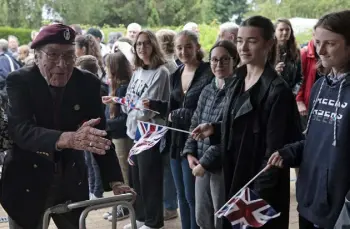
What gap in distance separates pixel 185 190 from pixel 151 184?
0.57 meters

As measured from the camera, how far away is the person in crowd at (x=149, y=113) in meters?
4.69

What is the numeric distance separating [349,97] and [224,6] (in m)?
30.6

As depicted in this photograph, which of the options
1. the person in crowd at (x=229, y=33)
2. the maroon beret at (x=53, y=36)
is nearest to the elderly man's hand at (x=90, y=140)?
the maroon beret at (x=53, y=36)

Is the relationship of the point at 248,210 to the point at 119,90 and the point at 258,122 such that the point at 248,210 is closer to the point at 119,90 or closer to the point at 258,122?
the point at 258,122

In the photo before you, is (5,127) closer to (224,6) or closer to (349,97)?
(349,97)

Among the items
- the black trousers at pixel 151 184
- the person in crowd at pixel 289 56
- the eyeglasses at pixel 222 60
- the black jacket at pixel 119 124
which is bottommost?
the black trousers at pixel 151 184

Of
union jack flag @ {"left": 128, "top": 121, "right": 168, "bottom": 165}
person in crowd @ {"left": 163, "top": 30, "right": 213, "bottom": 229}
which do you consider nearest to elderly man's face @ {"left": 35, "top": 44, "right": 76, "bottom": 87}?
union jack flag @ {"left": 128, "top": 121, "right": 168, "bottom": 165}

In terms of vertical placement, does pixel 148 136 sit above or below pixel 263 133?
below

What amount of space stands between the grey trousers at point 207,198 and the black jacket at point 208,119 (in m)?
0.13

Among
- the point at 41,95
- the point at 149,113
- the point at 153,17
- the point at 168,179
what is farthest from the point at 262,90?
the point at 153,17

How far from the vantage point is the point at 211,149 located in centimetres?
359

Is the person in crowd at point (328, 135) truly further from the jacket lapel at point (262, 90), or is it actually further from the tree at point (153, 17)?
the tree at point (153, 17)

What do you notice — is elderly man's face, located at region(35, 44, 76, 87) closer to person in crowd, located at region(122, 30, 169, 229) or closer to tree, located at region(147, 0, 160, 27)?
person in crowd, located at region(122, 30, 169, 229)

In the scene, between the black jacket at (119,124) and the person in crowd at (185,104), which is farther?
the black jacket at (119,124)
